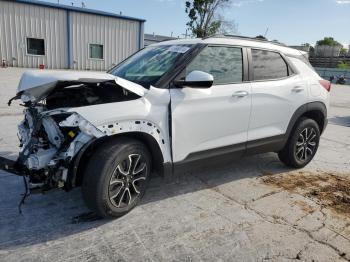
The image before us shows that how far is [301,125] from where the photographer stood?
4.79 meters

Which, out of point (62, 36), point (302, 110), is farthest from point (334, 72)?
point (302, 110)

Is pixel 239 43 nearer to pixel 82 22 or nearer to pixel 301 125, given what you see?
pixel 301 125

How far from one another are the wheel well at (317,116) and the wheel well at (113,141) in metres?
2.63

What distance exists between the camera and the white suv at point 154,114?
2.93 metres

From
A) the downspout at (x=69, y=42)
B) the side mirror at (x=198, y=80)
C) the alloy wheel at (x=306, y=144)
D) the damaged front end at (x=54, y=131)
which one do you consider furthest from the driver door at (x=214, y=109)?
the downspout at (x=69, y=42)

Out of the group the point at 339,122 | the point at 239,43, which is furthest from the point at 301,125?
the point at 339,122

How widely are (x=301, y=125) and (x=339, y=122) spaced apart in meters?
5.88

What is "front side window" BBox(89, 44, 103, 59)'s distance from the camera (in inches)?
907

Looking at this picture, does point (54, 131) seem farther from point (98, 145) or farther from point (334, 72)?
point (334, 72)

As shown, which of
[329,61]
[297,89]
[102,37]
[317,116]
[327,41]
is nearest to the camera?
[297,89]

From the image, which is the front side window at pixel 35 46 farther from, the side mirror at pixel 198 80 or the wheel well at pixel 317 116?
the side mirror at pixel 198 80

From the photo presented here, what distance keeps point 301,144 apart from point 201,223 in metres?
2.45

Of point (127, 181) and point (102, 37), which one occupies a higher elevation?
point (102, 37)

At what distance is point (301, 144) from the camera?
4930 millimetres
